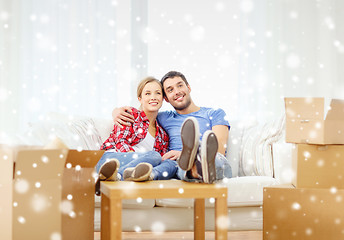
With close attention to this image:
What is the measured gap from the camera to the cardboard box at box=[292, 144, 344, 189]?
1.62 meters

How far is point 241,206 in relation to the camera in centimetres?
189

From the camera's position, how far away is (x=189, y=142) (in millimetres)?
1461

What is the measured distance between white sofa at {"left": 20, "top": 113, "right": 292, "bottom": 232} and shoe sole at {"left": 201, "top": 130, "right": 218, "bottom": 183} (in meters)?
0.39

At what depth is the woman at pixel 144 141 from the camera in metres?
1.79

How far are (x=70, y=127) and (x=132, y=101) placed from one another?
0.98m

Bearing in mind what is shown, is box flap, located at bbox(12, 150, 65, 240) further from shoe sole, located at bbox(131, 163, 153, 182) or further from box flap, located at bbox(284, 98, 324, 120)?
box flap, located at bbox(284, 98, 324, 120)

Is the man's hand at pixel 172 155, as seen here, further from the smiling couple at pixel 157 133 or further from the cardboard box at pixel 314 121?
the cardboard box at pixel 314 121

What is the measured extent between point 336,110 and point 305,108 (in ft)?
0.39

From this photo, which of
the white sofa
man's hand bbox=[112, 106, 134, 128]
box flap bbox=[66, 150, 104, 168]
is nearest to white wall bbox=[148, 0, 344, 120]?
the white sofa

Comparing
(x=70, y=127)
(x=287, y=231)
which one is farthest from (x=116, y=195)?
(x=70, y=127)

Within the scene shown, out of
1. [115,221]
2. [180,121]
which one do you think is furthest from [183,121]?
[115,221]

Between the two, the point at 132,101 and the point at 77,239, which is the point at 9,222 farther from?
the point at 132,101

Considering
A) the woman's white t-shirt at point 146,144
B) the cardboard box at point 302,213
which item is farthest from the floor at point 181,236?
the woman's white t-shirt at point 146,144

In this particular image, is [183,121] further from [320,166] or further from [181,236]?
[320,166]
